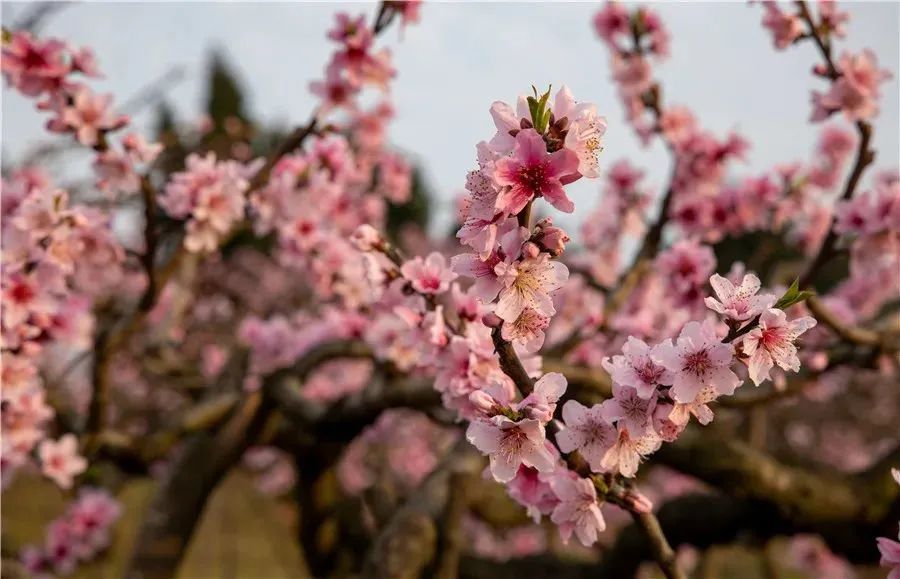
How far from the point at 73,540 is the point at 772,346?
4015 millimetres

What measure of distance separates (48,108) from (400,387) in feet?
5.70

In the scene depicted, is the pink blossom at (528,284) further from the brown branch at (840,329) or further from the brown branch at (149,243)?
the brown branch at (149,243)

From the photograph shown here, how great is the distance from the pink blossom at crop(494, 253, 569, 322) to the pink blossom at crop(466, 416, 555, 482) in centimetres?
19

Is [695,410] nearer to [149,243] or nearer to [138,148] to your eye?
[138,148]

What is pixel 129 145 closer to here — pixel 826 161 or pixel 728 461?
pixel 728 461

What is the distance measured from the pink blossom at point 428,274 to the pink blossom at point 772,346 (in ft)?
2.34

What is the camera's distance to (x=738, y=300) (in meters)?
1.22

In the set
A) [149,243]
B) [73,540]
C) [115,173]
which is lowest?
[73,540]

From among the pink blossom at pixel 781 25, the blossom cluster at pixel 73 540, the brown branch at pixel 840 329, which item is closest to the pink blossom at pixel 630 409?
the brown branch at pixel 840 329

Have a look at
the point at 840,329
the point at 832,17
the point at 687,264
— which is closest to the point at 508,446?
the point at 687,264

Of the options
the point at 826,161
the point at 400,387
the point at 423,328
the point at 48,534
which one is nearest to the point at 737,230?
the point at 826,161

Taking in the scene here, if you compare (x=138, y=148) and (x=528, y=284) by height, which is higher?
(x=528, y=284)

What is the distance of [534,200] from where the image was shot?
1167 millimetres

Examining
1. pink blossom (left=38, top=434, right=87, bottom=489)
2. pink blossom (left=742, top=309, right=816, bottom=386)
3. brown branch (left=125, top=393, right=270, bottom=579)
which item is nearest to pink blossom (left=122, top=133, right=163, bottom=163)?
pink blossom (left=38, top=434, right=87, bottom=489)
